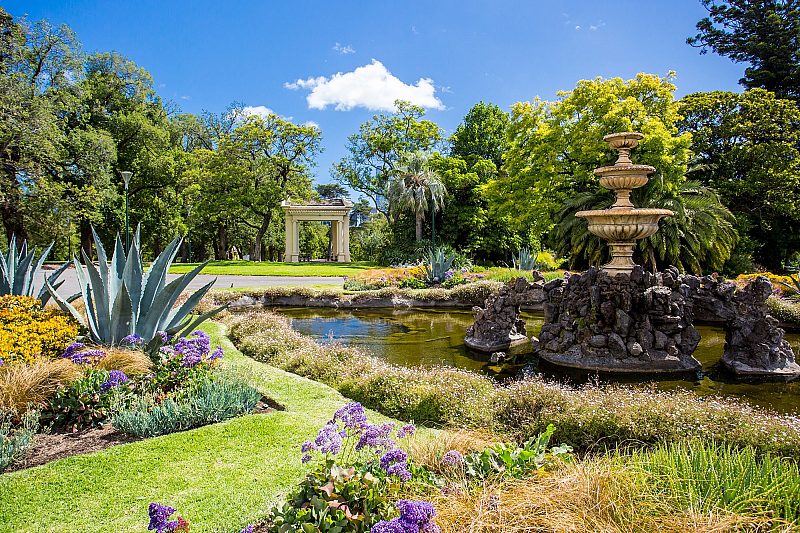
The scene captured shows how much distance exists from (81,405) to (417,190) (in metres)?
27.9

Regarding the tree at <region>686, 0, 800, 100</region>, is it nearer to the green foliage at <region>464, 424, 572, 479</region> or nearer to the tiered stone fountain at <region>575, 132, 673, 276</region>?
the tiered stone fountain at <region>575, 132, 673, 276</region>

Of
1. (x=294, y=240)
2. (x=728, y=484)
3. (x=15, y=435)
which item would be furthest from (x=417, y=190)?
(x=728, y=484)

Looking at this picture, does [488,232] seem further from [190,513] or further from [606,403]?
[190,513]

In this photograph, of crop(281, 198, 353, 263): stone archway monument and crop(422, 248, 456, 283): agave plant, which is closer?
crop(422, 248, 456, 283): agave plant

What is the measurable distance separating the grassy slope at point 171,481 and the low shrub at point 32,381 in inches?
37.3

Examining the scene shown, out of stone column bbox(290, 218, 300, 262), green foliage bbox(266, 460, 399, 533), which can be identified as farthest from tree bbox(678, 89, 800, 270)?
stone column bbox(290, 218, 300, 262)

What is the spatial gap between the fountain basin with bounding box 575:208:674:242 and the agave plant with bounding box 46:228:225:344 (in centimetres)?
727

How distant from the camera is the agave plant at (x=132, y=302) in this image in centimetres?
544

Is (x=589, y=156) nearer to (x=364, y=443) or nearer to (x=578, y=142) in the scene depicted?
(x=578, y=142)

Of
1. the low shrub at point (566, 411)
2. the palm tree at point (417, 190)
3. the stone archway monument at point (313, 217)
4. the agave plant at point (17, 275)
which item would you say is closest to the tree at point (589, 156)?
the palm tree at point (417, 190)

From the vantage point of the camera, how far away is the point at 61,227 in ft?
80.9

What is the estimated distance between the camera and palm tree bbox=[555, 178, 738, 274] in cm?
1823

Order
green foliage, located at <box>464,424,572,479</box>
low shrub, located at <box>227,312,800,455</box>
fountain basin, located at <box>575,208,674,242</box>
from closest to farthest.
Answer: green foliage, located at <box>464,424,572,479</box>, low shrub, located at <box>227,312,800,455</box>, fountain basin, located at <box>575,208,674,242</box>

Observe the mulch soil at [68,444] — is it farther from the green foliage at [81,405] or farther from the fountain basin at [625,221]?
the fountain basin at [625,221]
